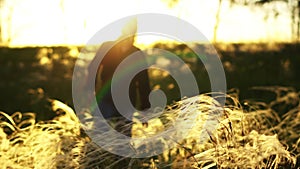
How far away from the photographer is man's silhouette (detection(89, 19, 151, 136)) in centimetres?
452

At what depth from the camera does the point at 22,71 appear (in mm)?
11148

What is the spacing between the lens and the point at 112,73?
15.2ft

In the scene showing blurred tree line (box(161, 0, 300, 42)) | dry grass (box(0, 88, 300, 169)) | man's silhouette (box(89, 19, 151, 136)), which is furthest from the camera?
blurred tree line (box(161, 0, 300, 42))

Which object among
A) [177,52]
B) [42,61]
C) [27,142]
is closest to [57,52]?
[42,61]

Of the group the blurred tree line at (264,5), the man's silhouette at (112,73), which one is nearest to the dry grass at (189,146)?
the man's silhouette at (112,73)

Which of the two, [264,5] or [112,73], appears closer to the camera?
[112,73]

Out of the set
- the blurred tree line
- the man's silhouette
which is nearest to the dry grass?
the man's silhouette

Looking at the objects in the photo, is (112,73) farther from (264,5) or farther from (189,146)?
(264,5)

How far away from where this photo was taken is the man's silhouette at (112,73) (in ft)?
14.8

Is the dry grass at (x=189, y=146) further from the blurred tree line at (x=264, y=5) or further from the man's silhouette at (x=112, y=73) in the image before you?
the blurred tree line at (x=264, y=5)

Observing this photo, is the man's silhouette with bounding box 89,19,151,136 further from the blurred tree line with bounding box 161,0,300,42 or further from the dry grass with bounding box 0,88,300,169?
the blurred tree line with bounding box 161,0,300,42

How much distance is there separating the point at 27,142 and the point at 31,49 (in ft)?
26.7

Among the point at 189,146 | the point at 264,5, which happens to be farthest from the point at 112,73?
the point at 264,5

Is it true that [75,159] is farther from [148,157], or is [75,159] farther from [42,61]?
[42,61]
